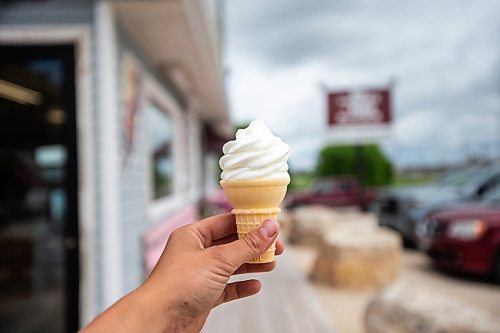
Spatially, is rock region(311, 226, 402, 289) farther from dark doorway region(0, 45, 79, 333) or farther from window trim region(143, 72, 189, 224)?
dark doorway region(0, 45, 79, 333)

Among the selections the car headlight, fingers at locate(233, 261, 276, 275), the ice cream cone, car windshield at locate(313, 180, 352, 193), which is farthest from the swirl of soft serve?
car windshield at locate(313, 180, 352, 193)

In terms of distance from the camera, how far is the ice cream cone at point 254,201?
139 centimetres

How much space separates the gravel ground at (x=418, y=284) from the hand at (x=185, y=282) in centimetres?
314

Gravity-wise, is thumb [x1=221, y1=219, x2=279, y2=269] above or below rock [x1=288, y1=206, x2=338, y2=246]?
above

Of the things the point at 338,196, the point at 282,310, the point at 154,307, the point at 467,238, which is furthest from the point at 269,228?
the point at 338,196

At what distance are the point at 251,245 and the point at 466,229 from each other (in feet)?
18.7

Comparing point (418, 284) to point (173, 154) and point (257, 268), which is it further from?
point (173, 154)

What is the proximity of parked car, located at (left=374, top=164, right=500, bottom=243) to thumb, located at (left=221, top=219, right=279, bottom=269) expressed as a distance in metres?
6.97

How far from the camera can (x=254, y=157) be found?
140 centimetres

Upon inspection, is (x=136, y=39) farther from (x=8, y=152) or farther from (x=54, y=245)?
(x=8, y=152)

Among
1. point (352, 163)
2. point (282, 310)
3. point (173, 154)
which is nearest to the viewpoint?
point (282, 310)

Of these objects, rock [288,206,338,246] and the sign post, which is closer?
rock [288,206,338,246]

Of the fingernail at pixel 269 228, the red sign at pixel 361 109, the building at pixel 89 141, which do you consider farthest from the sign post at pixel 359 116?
the fingernail at pixel 269 228

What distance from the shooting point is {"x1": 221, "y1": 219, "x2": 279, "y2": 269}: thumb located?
3.95 feet
